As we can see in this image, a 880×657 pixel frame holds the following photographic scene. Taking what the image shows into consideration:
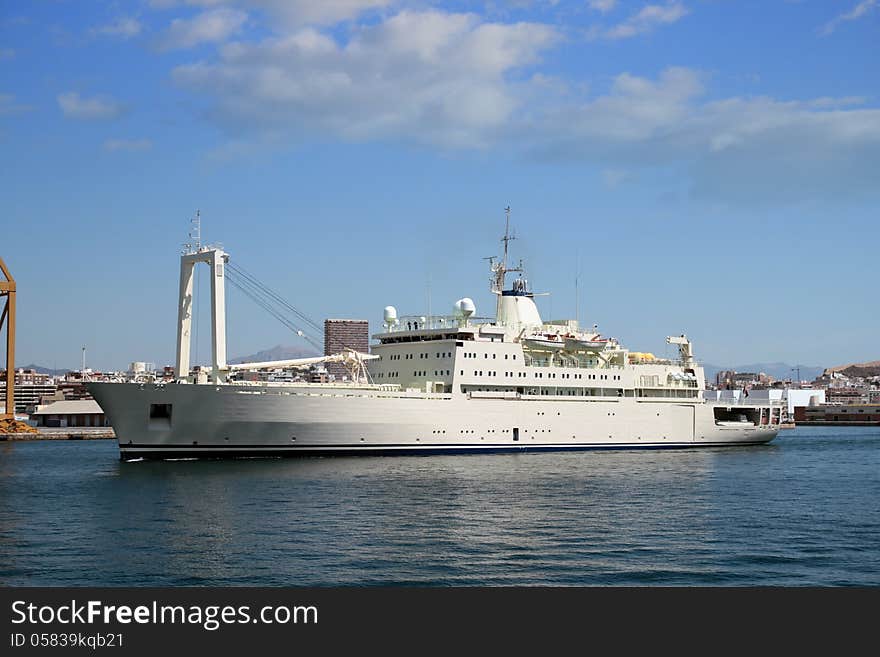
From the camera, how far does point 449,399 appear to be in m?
42.6

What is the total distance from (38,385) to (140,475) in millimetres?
148919

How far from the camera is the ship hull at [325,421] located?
37.4m

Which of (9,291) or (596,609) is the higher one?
(9,291)

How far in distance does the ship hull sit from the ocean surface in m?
1.19

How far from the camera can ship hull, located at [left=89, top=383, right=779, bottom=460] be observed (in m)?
37.4

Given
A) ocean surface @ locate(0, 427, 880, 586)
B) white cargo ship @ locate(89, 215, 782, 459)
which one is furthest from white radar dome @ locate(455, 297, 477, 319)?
ocean surface @ locate(0, 427, 880, 586)

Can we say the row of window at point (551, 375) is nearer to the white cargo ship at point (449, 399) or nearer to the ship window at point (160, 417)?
the white cargo ship at point (449, 399)

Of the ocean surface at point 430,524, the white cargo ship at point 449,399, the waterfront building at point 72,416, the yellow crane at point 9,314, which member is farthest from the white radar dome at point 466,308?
the waterfront building at point 72,416

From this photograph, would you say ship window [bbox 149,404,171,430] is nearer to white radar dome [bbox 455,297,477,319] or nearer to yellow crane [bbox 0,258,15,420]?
white radar dome [bbox 455,297,477,319]

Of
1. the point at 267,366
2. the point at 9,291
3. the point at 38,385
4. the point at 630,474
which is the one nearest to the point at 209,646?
the point at 630,474

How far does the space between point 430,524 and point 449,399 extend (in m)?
19.6

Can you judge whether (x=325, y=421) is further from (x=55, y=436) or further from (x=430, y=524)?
(x=55, y=436)

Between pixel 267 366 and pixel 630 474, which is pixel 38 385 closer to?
pixel 267 366

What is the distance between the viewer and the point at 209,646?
1126 cm
